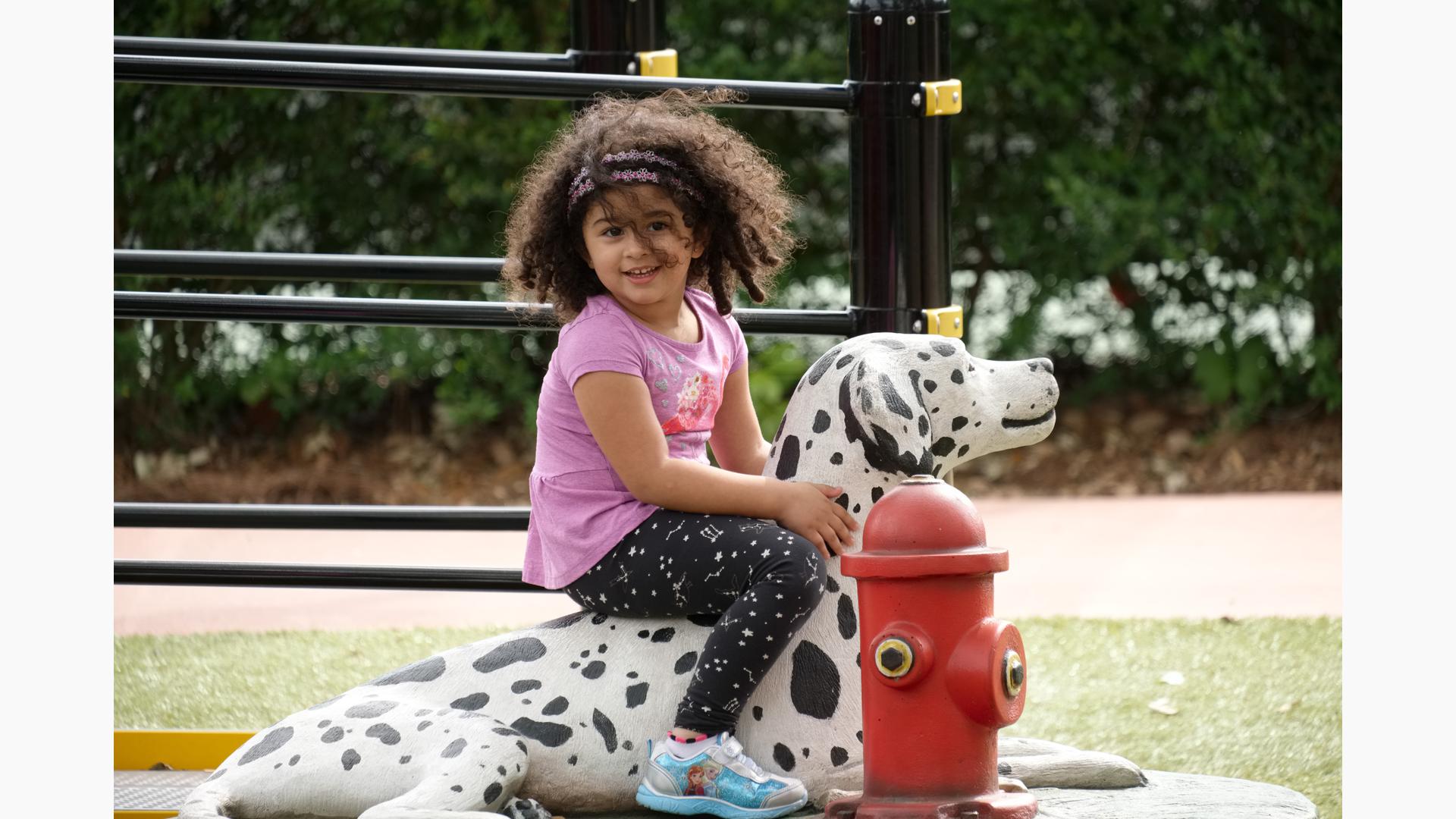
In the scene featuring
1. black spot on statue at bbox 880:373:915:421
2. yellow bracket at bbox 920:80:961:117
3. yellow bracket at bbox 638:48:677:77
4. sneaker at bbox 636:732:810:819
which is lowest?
sneaker at bbox 636:732:810:819

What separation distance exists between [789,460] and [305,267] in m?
1.16

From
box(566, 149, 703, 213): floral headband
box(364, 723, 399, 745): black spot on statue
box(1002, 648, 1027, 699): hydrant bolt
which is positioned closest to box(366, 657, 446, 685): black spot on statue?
box(364, 723, 399, 745): black spot on statue

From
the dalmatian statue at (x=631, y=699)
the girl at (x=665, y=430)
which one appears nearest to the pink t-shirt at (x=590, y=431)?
the girl at (x=665, y=430)

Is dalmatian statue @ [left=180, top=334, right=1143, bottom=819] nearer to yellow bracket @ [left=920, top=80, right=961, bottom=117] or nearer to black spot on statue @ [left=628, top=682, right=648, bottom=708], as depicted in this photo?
black spot on statue @ [left=628, top=682, right=648, bottom=708]

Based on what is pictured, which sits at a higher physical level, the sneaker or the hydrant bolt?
the hydrant bolt

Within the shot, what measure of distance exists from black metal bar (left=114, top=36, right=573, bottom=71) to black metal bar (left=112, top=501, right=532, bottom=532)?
897 mm

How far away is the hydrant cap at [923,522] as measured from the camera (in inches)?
79.4

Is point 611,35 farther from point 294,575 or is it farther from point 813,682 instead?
point 813,682

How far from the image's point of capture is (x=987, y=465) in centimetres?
727

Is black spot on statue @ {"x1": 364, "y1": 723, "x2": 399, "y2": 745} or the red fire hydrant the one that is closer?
the red fire hydrant

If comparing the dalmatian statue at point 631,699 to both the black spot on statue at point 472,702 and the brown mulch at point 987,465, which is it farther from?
the brown mulch at point 987,465

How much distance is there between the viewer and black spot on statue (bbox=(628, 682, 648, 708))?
2.23 meters

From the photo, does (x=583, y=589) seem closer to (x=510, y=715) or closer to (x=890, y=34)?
(x=510, y=715)

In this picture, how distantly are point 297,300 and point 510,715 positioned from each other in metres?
1.14
